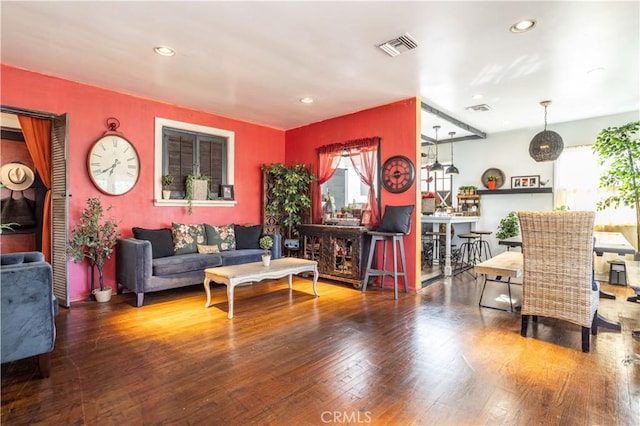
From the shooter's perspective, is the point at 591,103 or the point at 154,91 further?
the point at 591,103

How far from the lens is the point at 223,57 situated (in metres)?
3.34

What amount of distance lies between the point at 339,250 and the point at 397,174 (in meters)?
1.44

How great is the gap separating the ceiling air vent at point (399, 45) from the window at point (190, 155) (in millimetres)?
3293

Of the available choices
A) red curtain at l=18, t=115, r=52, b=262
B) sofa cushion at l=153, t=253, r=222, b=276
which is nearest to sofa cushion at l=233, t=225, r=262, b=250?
sofa cushion at l=153, t=253, r=222, b=276

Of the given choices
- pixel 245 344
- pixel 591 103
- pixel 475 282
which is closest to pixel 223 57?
pixel 245 344

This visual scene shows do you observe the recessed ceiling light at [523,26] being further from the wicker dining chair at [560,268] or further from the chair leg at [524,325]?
the chair leg at [524,325]

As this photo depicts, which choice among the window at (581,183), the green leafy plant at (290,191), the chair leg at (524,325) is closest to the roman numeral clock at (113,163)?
the green leafy plant at (290,191)

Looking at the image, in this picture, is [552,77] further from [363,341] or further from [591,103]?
[363,341]

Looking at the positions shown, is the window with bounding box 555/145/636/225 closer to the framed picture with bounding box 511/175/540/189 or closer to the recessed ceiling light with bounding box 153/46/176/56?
the framed picture with bounding box 511/175/540/189

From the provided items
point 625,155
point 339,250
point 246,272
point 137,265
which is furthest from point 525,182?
point 137,265

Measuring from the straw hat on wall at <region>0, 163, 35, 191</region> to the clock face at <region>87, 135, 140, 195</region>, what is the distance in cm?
166

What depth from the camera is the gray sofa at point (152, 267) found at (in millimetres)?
3775

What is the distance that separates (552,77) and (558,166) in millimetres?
2869

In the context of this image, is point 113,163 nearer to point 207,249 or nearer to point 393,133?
point 207,249
